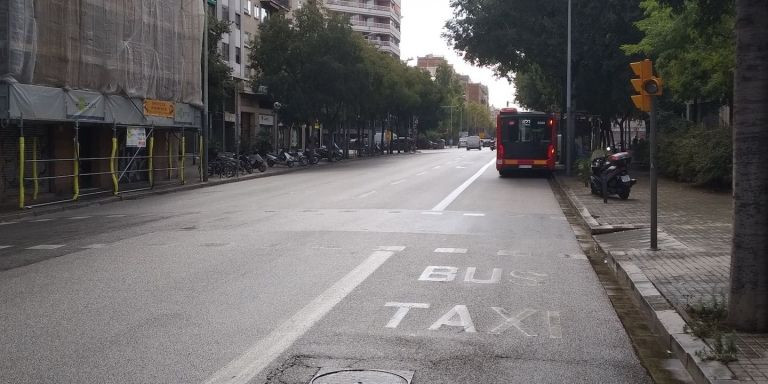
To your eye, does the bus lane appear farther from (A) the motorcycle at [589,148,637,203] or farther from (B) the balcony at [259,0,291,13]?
(B) the balcony at [259,0,291,13]

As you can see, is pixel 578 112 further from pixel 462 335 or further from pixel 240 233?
pixel 462 335

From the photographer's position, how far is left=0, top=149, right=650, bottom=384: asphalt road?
563 cm

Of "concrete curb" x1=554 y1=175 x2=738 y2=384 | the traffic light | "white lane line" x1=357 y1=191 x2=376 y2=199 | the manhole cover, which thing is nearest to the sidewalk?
"concrete curb" x1=554 y1=175 x2=738 y2=384

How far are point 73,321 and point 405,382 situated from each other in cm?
340

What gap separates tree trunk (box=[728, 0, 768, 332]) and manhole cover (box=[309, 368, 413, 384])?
2.84 metres

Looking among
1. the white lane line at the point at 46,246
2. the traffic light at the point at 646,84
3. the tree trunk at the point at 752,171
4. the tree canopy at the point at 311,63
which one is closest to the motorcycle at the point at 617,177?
the traffic light at the point at 646,84

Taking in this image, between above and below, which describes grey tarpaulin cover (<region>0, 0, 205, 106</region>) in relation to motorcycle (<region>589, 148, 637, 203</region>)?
above

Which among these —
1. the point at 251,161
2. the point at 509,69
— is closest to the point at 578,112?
the point at 509,69

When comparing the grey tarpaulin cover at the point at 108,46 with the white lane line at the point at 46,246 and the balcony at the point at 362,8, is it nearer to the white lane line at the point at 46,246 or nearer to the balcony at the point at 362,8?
the white lane line at the point at 46,246

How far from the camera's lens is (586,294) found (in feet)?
28.0

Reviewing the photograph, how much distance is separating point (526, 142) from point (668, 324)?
28172 millimetres

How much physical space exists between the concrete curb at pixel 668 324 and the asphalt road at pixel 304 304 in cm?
34

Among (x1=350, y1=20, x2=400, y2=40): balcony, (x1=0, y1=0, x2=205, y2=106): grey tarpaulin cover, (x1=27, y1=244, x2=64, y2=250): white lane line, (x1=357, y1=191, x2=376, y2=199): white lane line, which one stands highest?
(x1=350, y1=20, x2=400, y2=40): balcony

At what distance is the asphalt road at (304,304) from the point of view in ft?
18.5
